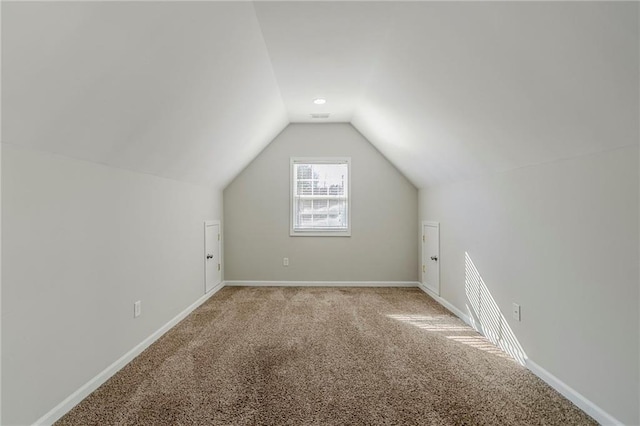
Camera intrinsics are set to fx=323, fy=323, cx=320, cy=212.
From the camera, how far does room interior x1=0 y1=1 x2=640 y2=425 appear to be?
1.42 meters

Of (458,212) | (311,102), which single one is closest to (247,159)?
(311,102)

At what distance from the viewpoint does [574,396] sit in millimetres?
1834

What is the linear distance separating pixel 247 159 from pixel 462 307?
3243 mm

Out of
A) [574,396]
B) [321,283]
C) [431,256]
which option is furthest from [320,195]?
[574,396]

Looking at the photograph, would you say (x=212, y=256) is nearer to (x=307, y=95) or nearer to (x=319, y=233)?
(x=319, y=233)

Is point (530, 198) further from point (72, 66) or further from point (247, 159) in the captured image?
point (247, 159)

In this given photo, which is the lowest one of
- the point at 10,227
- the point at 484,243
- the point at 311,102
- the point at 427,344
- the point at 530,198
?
the point at 427,344

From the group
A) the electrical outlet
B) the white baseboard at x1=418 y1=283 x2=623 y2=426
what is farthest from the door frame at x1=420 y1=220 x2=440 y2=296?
the white baseboard at x1=418 y1=283 x2=623 y2=426

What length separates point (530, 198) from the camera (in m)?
2.25

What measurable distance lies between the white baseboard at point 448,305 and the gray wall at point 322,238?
387 millimetres

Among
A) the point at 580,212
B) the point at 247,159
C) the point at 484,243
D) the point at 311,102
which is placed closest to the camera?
the point at 580,212

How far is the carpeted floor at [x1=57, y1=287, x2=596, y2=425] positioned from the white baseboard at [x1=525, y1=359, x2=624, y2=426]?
0.12 feet

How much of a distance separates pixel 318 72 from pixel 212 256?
2.68 metres

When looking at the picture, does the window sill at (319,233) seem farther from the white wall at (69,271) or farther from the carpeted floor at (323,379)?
the white wall at (69,271)
